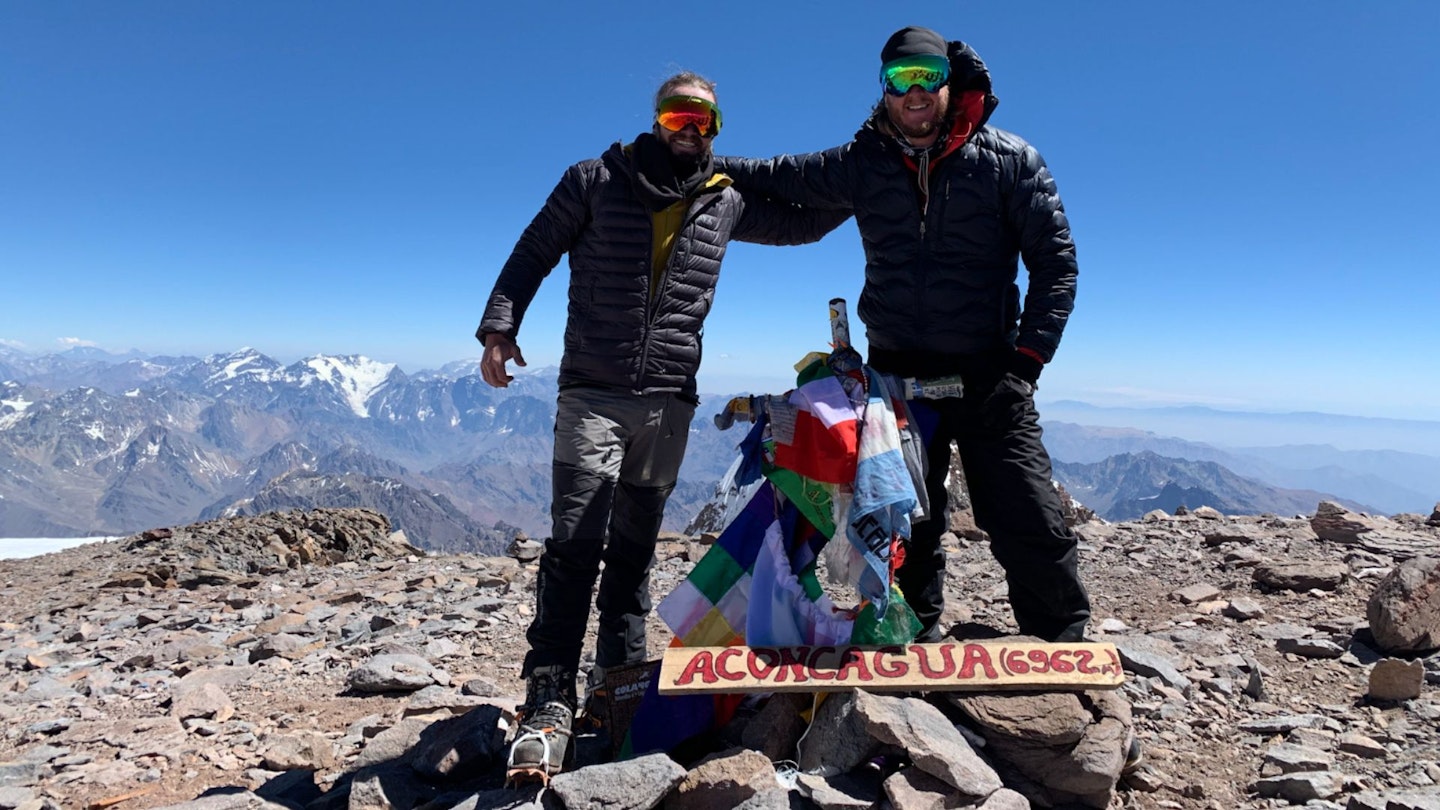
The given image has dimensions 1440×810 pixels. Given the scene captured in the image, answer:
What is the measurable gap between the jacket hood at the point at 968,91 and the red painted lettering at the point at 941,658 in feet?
9.72

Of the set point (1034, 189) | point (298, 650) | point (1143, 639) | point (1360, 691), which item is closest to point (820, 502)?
point (1034, 189)

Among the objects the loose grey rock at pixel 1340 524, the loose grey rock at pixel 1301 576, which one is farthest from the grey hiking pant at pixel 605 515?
the loose grey rock at pixel 1340 524

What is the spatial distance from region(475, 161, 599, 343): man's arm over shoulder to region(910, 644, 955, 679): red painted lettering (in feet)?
10.3

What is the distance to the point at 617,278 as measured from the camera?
4.82 m

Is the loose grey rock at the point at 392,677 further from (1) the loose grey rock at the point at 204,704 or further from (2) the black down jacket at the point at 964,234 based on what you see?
(2) the black down jacket at the point at 964,234

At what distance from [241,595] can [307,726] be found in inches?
278

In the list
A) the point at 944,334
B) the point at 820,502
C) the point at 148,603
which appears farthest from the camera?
the point at 148,603

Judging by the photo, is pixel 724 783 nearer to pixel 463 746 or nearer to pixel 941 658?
pixel 941 658

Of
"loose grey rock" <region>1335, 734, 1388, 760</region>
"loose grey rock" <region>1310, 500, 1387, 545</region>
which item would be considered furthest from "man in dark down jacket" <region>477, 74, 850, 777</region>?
"loose grey rock" <region>1310, 500, 1387, 545</region>

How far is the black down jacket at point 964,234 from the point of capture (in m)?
4.48

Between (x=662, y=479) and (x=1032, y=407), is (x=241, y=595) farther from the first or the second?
(x=1032, y=407)

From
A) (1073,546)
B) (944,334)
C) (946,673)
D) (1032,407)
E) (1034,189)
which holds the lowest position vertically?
(946,673)

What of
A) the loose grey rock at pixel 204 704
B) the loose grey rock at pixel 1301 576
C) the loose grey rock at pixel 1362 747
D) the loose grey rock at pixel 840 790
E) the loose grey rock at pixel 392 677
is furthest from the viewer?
the loose grey rock at pixel 1301 576

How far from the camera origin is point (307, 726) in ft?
19.4
